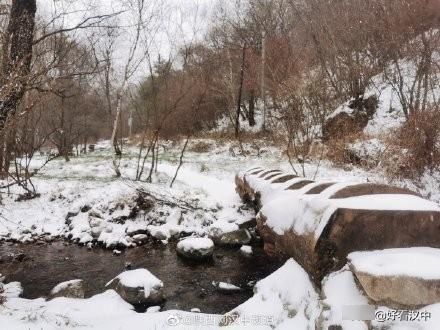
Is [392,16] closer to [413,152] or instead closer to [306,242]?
[413,152]

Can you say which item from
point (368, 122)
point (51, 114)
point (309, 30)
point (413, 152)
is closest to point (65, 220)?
point (413, 152)

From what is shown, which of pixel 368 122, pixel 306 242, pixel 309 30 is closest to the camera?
pixel 306 242

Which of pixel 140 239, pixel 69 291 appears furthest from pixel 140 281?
pixel 140 239

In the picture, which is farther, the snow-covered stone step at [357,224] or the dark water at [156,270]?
the dark water at [156,270]

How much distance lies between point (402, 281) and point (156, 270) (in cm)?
471

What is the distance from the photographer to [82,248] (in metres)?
8.02

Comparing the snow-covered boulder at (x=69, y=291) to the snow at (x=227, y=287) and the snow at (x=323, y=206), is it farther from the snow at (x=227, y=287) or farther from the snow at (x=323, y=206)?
the snow at (x=323, y=206)

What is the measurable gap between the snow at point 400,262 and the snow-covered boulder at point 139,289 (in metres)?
3.00

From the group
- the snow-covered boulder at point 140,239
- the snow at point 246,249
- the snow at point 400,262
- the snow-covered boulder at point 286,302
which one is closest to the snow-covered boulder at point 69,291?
the snow-covered boulder at point 286,302

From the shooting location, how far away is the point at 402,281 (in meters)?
2.97

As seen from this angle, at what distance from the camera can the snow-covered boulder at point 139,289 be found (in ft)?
17.1

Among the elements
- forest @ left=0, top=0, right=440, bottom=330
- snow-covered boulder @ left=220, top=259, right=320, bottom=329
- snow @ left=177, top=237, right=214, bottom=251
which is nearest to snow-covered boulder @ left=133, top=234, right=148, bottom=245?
forest @ left=0, top=0, right=440, bottom=330

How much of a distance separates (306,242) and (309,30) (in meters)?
18.9

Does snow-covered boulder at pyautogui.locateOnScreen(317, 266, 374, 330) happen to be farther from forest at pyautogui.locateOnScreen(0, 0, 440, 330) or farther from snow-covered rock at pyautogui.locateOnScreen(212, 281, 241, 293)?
snow-covered rock at pyautogui.locateOnScreen(212, 281, 241, 293)
